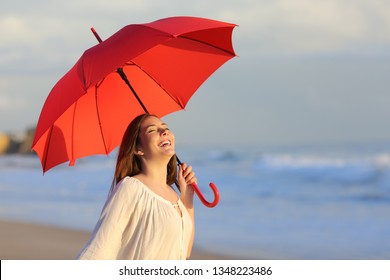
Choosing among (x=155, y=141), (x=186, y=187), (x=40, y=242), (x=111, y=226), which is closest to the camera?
(x=111, y=226)

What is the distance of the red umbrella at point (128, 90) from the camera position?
180 inches

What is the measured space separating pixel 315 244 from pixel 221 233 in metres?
1.42

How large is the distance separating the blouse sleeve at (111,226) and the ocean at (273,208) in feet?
17.4

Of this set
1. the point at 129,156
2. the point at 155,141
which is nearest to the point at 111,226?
the point at 129,156

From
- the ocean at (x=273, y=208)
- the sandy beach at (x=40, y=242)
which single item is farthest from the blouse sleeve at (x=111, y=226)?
the ocean at (x=273, y=208)

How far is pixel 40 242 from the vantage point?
9938 mm

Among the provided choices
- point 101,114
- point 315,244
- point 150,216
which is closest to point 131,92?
point 101,114

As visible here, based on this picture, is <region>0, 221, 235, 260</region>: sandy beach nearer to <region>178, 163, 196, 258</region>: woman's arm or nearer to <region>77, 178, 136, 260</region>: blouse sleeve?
<region>178, 163, 196, 258</region>: woman's arm

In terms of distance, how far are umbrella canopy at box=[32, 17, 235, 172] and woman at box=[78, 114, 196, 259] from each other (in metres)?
0.56

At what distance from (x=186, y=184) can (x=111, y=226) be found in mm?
622

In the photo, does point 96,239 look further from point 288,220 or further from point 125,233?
point 288,220

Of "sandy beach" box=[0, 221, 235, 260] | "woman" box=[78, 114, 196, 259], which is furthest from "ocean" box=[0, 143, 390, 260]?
"woman" box=[78, 114, 196, 259]

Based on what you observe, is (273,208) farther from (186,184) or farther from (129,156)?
(129,156)

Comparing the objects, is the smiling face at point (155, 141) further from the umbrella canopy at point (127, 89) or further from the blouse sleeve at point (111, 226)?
the umbrella canopy at point (127, 89)
